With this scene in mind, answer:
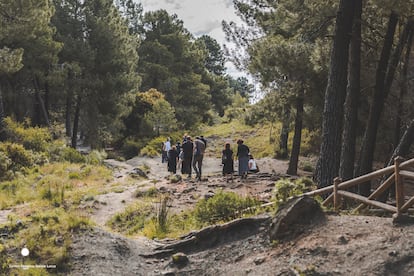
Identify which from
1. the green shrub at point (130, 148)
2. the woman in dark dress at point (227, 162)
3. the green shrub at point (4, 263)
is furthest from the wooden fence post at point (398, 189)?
the green shrub at point (130, 148)

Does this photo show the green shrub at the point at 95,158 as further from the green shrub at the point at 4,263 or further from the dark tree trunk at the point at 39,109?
the green shrub at the point at 4,263

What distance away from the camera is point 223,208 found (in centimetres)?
950

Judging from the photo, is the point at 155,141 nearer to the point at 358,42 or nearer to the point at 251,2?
the point at 251,2

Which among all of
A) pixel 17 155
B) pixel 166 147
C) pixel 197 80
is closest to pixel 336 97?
pixel 166 147

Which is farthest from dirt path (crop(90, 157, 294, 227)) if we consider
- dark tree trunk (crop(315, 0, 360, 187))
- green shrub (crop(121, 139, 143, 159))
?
green shrub (crop(121, 139, 143, 159))

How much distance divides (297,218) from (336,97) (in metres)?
3.99

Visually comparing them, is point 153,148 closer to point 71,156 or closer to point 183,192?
point 71,156

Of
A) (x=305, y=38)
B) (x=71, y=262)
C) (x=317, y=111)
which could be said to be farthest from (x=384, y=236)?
(x=317, y=111)

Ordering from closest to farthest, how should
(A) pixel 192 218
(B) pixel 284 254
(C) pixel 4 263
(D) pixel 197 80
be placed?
(B) pixel 284 254 → (C) pixel 4 263 → (A) pixel 192 218 → (D) pixel 197 80

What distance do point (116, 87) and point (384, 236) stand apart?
2826 centimetres

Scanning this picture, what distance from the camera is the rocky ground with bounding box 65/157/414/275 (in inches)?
222

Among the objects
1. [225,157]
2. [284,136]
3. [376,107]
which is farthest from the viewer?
[284,136]

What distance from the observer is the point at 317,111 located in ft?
55.8

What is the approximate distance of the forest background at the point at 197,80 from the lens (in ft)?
34.0
